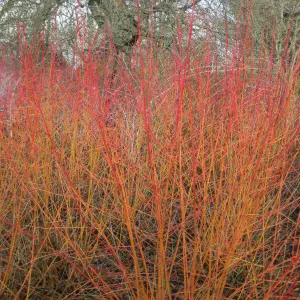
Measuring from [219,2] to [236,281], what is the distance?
4.26m

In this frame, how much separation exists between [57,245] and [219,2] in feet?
14.0

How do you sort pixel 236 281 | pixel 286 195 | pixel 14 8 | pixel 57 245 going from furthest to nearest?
pixel 14 8 < pixel 286 195 < pixel 57 245 < pixel 236 281

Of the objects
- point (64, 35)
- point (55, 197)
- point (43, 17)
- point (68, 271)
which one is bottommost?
point (68, 271)

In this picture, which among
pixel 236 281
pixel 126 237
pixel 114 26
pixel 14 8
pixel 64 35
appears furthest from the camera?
pixel 14 8

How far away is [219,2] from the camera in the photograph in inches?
197

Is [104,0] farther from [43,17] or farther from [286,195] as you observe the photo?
[286,195]

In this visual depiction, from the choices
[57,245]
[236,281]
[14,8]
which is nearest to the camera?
[236,281]

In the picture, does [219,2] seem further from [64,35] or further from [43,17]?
[43,17]

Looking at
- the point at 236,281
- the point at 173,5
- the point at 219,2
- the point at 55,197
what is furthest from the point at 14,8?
the point at 236,281

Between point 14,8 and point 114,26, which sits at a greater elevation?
point 14,8

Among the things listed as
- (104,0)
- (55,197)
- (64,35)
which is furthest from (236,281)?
(104,0)

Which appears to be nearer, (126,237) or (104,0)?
(126,237)

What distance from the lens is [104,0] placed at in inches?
221

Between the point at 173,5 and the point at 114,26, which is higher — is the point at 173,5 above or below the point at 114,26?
above
